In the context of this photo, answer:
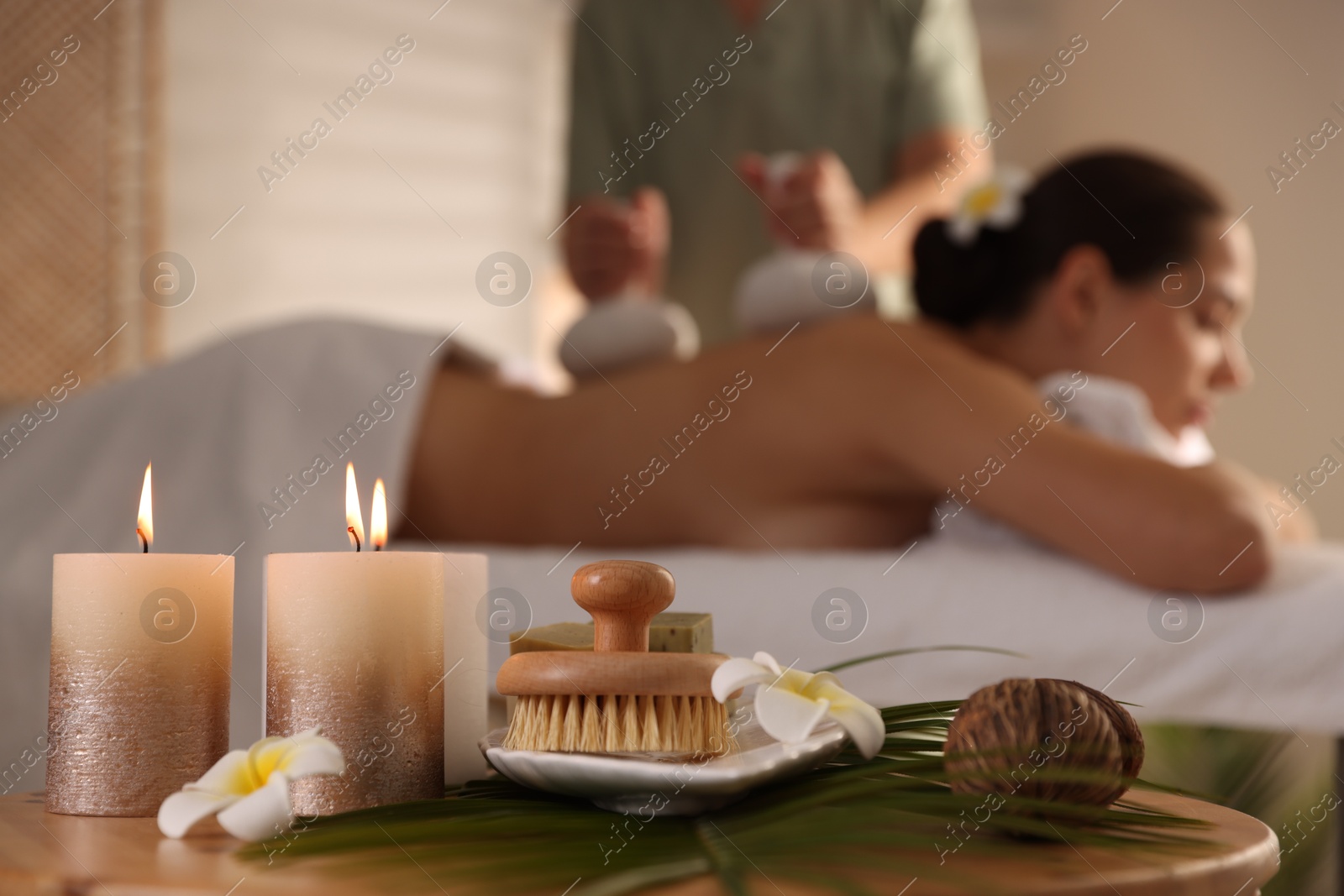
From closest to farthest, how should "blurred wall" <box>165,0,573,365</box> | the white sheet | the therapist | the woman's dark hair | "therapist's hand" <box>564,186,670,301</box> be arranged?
the white sheet
the woman's dark hair
"therapist's hand" <box>564,186,670,301</box>
the therapist
"blurred wall" <box>165,0,573,365</box>

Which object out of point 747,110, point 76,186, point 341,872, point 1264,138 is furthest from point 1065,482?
point 76,186

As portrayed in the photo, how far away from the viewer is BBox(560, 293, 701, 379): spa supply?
1.45 metres

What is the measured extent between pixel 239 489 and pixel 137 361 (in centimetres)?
162

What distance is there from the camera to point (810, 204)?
5.06ft

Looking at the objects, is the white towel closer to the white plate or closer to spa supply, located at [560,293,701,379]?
spa supply, located at [560,293,701,379]

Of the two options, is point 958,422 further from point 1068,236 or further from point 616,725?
point 616,725

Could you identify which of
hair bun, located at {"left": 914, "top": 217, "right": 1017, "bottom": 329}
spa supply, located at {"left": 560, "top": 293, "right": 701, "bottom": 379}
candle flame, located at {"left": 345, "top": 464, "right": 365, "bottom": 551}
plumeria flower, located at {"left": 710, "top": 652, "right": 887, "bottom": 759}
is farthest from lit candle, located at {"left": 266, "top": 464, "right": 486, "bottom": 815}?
hair bun, located at {"left": 914, "top": 217, "right": 1017, "bottom": 329}

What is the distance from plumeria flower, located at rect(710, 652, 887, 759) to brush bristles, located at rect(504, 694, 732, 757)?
0.7 inches

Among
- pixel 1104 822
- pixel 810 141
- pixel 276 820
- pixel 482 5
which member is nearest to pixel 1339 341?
pixel 810 141

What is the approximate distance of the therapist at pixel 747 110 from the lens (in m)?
2.22

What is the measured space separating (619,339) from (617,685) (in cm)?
108

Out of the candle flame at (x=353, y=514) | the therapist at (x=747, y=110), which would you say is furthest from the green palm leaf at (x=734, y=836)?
the therapist at (x=747, y=110)

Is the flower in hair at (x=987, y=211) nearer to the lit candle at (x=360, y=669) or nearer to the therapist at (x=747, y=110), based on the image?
the therapist at (x=747, y=110)

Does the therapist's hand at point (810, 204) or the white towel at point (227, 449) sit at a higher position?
the therapist's hand at point (810, 204)
